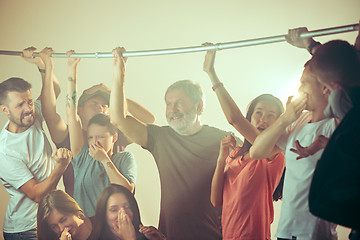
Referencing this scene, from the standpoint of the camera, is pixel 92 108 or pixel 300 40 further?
pixel 92 108

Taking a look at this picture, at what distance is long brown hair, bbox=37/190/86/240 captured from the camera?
8.21 ft

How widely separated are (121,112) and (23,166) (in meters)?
0.78

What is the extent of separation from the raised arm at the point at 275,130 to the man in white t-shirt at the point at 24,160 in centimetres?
125

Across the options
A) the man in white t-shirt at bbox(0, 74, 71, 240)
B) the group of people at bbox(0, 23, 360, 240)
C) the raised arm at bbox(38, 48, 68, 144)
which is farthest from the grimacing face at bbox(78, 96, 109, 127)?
the man in white t-shirt at bbox(0, 74, 71, 240)

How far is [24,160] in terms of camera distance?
8.50ft

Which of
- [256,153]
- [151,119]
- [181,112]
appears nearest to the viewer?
[256,153]

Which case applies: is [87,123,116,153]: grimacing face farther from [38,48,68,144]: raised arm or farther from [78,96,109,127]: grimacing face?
[38,48,68,144]: raised arm

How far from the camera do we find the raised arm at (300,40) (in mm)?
1778

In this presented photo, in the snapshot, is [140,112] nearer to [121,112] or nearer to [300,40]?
[121,112]

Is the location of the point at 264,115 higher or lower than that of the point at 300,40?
lower

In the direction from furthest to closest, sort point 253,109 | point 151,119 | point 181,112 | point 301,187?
point 151,119, point 181,112, point 253,109, point 301,187

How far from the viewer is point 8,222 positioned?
264cm

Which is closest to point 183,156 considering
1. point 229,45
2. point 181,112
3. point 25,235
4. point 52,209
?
point 181,112

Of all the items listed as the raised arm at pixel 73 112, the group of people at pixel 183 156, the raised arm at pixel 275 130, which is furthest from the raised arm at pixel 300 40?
the raised arm at pixel 73 112
